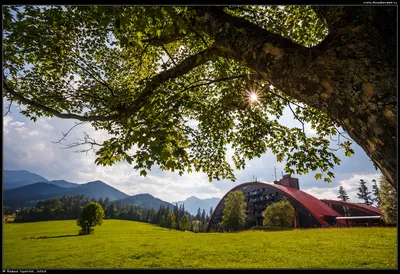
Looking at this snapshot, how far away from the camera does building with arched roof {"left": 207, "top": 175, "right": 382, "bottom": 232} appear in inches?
2277

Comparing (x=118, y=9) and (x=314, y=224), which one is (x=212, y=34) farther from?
(x=314, y=224)

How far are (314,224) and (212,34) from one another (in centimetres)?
6499

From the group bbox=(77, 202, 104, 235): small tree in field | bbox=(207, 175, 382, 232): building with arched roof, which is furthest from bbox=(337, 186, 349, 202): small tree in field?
bbox=(77, 202, 104, 235): small tree in field

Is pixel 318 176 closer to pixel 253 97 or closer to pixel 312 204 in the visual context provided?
pixel 253 97

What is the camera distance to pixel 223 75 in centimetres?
716

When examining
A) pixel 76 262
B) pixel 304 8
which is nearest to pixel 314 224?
pixel 76 262

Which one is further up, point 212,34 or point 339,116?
point 212,34

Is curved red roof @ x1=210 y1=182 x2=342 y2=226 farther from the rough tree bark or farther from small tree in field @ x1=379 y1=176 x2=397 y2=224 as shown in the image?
the rough tree bark

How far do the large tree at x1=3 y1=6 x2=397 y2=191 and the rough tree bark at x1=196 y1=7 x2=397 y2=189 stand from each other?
0.04 ft

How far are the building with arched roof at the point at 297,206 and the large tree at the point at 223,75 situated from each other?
55692 millimetres

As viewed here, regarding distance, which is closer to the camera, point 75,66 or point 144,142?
point 144,142

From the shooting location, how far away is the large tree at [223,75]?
7.37 ft

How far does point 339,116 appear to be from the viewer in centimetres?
249

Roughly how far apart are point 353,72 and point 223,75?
5.19 meters
